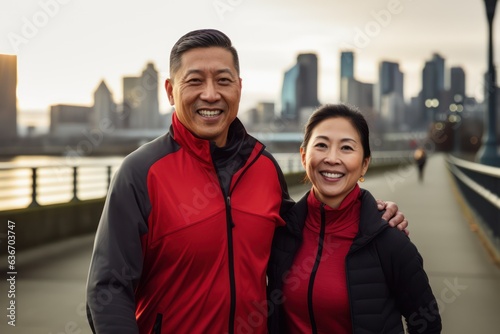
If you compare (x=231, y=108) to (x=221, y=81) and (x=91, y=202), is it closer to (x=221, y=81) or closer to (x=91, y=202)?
(x=221, y=81)

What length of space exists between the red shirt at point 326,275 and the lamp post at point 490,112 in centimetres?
1545

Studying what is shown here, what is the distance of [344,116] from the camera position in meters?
3.11

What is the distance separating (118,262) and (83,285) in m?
5.34

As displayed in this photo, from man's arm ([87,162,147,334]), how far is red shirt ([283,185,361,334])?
2.46ft

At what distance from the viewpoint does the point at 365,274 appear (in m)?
2.88

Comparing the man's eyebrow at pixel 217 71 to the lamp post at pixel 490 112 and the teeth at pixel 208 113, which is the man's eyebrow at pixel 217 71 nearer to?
the teeth at pixel 208 113

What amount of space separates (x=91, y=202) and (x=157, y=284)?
10.2 metres

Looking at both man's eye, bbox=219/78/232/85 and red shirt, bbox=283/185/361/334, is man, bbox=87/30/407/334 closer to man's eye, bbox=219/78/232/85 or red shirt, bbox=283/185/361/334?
man's eye, bbox=219/78/232/85

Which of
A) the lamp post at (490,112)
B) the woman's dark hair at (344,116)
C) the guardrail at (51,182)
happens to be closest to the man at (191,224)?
the woman's dark hair at (344,116)

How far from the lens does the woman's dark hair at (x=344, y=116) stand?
3.11 metres

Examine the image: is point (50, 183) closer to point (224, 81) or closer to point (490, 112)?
point (224, 81)

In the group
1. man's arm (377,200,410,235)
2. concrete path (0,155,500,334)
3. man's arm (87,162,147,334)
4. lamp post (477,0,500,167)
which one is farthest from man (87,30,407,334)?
lamp post (477,0,500,167)

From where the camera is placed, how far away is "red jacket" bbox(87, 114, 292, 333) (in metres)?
2.50

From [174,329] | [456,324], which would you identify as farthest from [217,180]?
[456,324]
